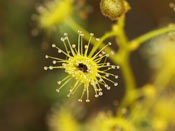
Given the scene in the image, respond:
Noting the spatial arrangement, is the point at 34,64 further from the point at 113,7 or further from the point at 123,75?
the point at 113,7

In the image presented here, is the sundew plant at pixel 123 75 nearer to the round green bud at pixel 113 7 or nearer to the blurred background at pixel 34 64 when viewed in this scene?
the round green bud at pixel 113 7

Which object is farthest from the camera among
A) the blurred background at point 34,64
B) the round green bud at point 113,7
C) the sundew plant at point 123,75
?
the blurred background at point 34,64

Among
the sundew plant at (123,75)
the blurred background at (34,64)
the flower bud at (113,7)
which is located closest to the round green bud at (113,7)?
the flower bud at (113,7)

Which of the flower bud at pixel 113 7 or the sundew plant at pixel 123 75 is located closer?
the flower bud at pixel 113 7

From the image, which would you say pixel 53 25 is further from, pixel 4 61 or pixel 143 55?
pixel 143 55

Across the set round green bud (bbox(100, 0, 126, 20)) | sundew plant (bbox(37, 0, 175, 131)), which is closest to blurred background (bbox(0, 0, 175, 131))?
sundew plant (bbox(37, 0, 175, 131))

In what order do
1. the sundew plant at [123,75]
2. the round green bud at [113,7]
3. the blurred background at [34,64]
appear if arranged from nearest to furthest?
the round green bud at [113,7]
the sundew plant at [123,75]
the blurred background at [34,64]

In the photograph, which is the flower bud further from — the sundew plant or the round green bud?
the sundew plant

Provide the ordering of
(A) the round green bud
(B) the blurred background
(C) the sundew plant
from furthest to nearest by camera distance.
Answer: (B) the blurred background < (C) the sundew plant < (A) the round green bud

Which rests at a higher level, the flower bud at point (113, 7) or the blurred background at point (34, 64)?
the blurred background at point (34, 64)
